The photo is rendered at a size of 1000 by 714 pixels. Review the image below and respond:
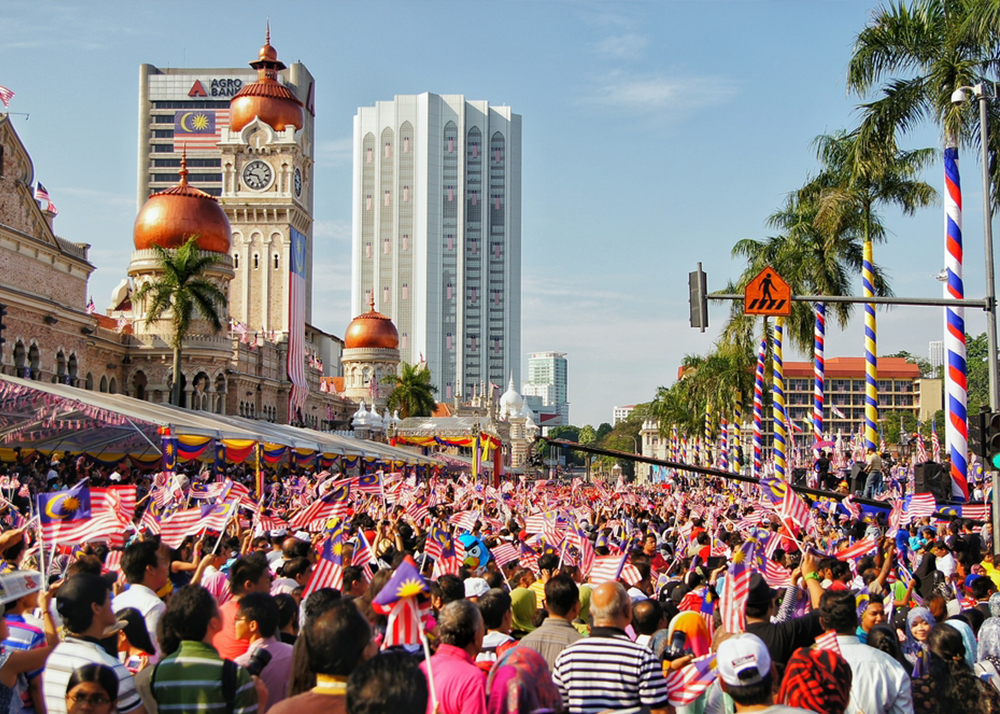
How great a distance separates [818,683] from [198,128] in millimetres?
126699

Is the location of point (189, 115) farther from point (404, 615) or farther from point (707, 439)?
point (404, 615)

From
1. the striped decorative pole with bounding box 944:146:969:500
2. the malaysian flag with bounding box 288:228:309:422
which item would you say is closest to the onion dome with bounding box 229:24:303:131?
the malaysian flag with bounding box 288:228:309:422

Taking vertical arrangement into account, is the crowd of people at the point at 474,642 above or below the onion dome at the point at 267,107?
below

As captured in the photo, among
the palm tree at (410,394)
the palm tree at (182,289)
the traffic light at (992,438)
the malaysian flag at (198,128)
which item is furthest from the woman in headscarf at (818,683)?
the malaysian flag at (198,128)

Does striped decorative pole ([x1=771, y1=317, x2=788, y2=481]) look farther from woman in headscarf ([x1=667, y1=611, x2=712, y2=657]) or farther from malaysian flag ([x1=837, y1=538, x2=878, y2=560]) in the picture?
woman in headscarf ([x1=667, y1=611, x2=712, y2=657])

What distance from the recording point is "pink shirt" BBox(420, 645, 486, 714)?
4805 mm

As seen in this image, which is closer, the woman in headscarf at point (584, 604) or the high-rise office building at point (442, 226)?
the woman in headscarf at point (584, 604)

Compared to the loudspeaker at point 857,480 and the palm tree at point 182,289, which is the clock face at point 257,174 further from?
the loudspeaker at point 857,480

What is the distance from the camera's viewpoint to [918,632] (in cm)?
722

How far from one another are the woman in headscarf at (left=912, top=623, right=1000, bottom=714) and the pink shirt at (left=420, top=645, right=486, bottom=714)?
2297 mm

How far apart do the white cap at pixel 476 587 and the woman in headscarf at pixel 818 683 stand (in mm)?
3801

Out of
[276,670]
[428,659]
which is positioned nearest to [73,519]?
[276,670]

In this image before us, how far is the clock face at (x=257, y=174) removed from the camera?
255 feet

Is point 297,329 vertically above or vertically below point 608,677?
above
